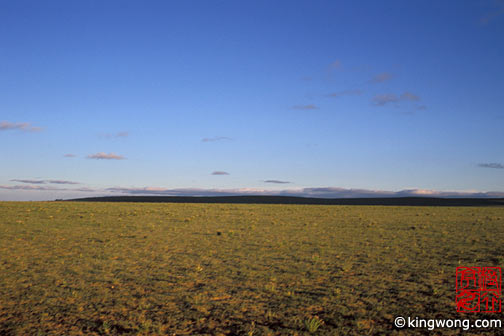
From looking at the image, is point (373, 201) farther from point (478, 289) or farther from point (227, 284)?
point (227, 284)

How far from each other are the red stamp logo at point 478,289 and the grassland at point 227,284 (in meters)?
0.35

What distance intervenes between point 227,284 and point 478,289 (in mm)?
7564

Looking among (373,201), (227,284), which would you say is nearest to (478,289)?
(227,284)

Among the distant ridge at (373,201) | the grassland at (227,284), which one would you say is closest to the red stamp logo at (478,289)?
the grassland at (227,284)

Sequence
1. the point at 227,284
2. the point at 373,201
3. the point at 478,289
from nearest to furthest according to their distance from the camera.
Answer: the point at 478,289 → the point at 227,284 → the point at 373,201

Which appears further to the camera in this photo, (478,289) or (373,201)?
(373,201)

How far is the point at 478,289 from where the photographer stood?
11164mm

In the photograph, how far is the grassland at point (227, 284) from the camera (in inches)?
331

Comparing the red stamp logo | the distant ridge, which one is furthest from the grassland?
the distant ridge

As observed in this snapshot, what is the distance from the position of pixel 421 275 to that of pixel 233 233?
562 inches

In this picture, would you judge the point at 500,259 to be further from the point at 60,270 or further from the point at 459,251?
the point at 60,270

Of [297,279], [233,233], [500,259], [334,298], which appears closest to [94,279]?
[297,279]

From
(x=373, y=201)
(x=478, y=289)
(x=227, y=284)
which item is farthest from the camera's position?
(x=373, y=201)

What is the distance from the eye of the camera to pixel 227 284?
11805 mm
